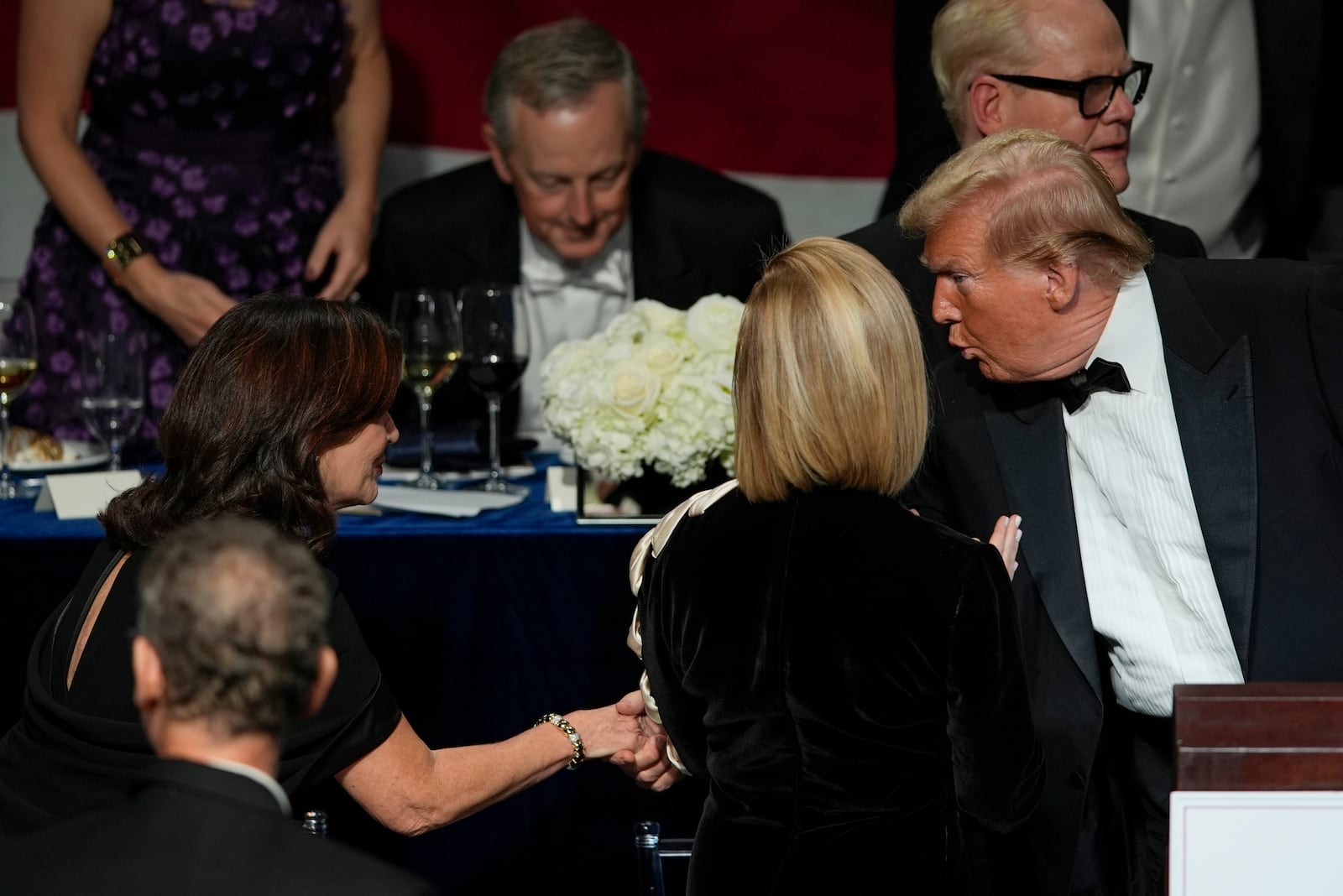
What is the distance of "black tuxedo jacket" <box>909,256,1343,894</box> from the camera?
2.09 metres

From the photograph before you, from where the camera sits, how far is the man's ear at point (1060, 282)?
2.11 meters

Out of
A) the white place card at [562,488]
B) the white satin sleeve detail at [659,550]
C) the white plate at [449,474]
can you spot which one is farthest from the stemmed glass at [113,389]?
the white satin sleeve detail at [659,550]

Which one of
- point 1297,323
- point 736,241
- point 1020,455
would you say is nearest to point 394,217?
point 736,241

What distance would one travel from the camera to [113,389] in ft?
9.29

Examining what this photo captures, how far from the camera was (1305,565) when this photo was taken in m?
2.10

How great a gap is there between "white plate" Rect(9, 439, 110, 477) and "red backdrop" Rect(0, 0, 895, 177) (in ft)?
5.55

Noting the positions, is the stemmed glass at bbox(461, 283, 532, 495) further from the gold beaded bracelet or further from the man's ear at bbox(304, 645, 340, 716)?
the man's ear at bbox(304, 645, 340, 716)

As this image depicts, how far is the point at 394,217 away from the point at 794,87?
1427mm

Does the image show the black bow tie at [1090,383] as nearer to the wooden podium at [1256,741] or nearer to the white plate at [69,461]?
the wooden podium at [1256,741]

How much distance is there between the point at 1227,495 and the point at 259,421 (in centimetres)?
129

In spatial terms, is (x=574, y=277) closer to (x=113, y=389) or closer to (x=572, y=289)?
(x=572, y=289)

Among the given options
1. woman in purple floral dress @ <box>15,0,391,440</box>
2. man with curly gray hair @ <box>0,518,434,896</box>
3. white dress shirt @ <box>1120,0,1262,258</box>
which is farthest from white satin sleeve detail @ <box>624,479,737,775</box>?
white dress shirt @ <box>1120,0,1262,258</box>

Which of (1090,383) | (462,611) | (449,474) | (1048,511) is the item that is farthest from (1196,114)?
(462,611)

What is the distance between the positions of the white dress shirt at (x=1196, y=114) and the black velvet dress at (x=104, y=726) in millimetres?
2619
